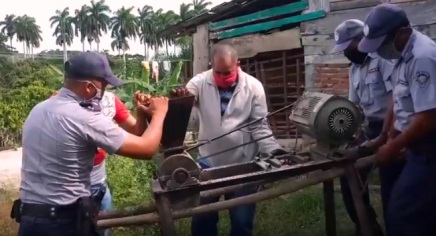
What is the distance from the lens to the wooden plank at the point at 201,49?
11.0m

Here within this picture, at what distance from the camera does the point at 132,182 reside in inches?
309

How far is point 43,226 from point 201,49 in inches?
312

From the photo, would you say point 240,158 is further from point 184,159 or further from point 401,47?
point 401,47

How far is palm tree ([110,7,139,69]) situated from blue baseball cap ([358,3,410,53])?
65.4 m

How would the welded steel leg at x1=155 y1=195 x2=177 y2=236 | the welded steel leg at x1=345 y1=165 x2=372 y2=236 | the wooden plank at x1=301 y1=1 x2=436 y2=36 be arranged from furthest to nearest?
the wooden plank at x1=301 y1=1 x2=436 y2=36
the welded steel leg at x1=345 y1=165 x2=372 y2=236
the welded steel leg at x1=155 y1=195 x2=177 y2=236

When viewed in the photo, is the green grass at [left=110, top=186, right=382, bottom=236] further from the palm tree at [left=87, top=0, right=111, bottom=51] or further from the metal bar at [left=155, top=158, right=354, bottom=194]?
the palm tree at [left=87, top=0, right=111, bottom=51]

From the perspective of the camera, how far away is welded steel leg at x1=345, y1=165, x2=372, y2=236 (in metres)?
3.70

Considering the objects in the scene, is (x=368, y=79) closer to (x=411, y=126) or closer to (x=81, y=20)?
(x=411, y=126)

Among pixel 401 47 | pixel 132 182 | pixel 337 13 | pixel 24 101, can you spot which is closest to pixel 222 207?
pixel 401 47

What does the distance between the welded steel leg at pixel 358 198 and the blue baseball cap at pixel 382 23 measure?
74 centimetres

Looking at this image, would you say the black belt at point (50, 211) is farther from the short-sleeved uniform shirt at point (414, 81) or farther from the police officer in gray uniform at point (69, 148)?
the short-sleeved uniform shirt at point (414, 81)

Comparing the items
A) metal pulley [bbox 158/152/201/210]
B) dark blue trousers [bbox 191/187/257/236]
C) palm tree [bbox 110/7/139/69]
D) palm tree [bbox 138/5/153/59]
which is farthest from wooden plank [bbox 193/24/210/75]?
palm tree [bbox 138/5/153/59]

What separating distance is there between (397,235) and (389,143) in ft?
1.70

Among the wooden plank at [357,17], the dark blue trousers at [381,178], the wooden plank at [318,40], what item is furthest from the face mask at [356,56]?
the wooden plank at [318,40]
